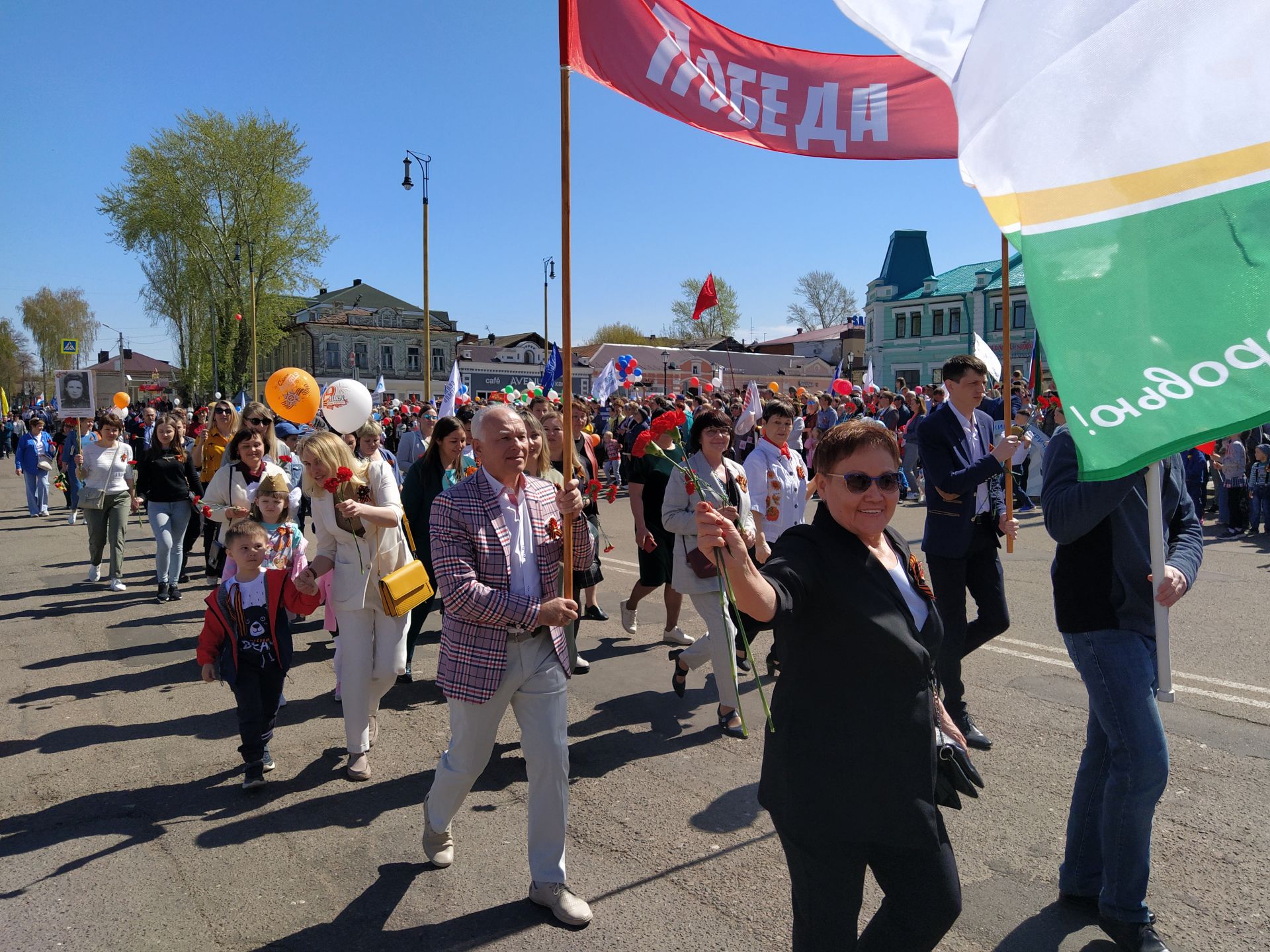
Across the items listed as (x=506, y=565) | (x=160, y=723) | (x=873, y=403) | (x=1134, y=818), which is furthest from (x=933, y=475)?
(x=873, y=403)

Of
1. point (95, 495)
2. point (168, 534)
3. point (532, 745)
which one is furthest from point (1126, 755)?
point (95, 495)

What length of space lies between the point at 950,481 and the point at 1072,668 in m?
2.53

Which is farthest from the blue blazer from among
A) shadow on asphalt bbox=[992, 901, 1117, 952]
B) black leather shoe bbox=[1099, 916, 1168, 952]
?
black leather shoe bbox=[1099, 916, 1168, 952]

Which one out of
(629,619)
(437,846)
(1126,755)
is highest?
(1126,755)

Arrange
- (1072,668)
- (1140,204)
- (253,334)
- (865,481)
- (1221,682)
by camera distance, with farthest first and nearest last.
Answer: (253,334), (1072,668), (1221,682), (865,481), (1140,204)

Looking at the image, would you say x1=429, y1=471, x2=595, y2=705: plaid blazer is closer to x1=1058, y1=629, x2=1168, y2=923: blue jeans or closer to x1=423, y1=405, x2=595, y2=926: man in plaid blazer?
x1=423, y1=405, x2=595, y2=926: man in plaid blazer

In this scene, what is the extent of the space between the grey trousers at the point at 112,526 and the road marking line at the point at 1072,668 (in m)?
9.35

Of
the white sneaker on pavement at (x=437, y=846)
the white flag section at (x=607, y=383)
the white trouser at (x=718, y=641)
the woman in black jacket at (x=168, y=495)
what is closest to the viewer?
the white sneaker on pavement at (x=437, y=846)

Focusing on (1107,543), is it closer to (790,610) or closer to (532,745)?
(790,610)

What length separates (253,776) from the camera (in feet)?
15.1

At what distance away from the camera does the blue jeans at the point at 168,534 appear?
378 inches

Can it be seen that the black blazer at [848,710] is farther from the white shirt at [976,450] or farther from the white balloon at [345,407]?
the white balloon at [345,407]

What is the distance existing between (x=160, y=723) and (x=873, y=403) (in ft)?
60.2

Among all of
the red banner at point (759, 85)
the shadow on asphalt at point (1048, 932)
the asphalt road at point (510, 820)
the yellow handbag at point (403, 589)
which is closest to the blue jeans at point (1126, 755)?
the shadow on asphalt at point (1048, 932)
